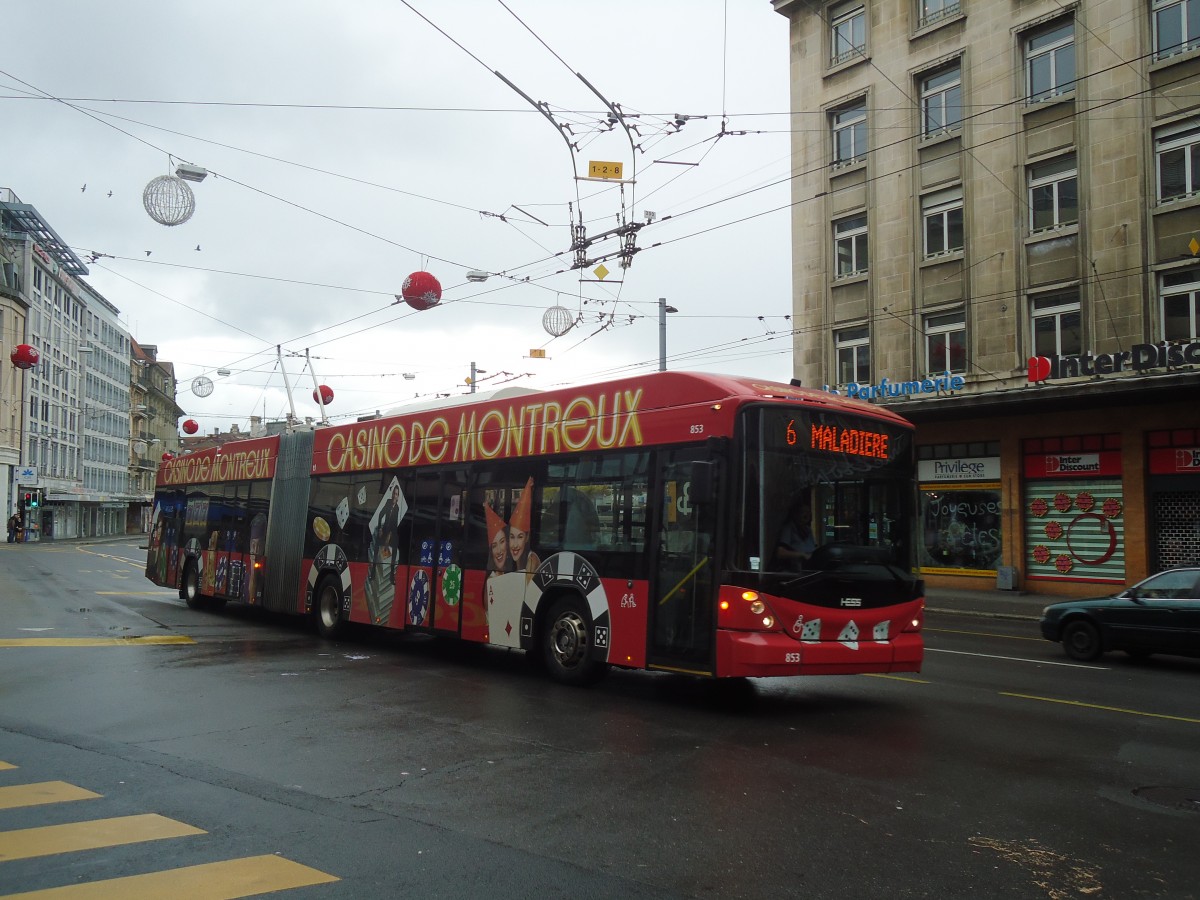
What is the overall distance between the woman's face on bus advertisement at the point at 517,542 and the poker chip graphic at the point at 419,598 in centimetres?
198

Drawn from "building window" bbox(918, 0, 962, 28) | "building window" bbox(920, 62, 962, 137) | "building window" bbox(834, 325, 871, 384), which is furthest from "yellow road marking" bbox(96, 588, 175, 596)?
"building window" bbox(918, 0, 962, 28)

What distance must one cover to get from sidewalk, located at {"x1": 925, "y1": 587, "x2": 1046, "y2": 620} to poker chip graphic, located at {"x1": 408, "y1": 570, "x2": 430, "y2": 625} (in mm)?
13343

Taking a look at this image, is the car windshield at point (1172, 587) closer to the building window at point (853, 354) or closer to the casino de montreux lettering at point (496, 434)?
the casino de montreux lettering at point (496, 434)

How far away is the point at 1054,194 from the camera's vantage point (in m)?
24.1

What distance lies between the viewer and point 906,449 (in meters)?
10.3

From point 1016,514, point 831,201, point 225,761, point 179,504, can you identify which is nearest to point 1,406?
point 179,504

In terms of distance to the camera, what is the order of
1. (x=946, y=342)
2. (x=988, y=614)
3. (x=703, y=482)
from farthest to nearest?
(x=946, y=342)
(x=988, y=614)
(x=703, y=482)

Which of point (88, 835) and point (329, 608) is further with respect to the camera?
point (329, 608)

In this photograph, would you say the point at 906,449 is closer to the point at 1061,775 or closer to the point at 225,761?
the point at 1061,775

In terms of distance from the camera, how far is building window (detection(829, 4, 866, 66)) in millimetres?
28594

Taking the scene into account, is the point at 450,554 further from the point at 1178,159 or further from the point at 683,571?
the point at 1178,159

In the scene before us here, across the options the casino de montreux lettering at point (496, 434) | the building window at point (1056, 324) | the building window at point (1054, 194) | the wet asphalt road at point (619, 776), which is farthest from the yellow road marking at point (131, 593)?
the building window at point (1054, 194)

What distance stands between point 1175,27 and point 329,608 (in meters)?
21.2

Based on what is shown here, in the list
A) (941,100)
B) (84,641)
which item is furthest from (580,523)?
(941,100)
